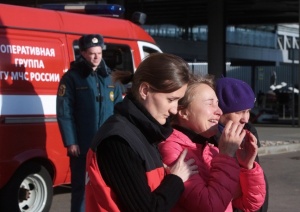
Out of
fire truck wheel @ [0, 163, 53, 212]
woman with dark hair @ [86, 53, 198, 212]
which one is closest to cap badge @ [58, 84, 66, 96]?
fire truck wheel @ [0, 163, 53, 212]

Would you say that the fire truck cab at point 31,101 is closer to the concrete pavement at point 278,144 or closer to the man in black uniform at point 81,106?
the man in black uniform at point 81,106

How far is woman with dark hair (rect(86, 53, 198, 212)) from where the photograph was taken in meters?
2.94

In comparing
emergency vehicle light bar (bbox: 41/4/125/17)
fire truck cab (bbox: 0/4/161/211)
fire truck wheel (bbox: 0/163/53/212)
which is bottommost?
fire truck wheel (bbox: 0/163/53/212)

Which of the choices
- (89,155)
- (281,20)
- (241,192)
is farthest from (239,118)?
(281,20)

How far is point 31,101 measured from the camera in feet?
27.8

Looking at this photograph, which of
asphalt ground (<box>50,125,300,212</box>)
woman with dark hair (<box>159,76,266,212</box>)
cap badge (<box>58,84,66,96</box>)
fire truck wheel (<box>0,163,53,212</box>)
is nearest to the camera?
woman with dark hair (<box>159,76,266,212</box>)

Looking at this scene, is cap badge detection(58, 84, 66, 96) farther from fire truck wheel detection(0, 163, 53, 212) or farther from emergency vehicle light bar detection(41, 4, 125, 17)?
emergency vehicle light bar detection(41, 4, 125, 17)

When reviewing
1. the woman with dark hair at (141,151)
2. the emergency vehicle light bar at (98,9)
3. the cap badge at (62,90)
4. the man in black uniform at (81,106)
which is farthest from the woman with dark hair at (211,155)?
the emergency vehicle light bar at (98,9)

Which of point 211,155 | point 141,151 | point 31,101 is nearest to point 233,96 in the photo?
point 211,155

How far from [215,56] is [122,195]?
32.5m

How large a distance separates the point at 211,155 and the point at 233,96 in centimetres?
44

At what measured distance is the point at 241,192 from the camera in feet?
12.0

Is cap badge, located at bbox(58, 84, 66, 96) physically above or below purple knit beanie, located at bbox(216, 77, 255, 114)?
below

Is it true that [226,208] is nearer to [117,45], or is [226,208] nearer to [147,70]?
[147,70]
